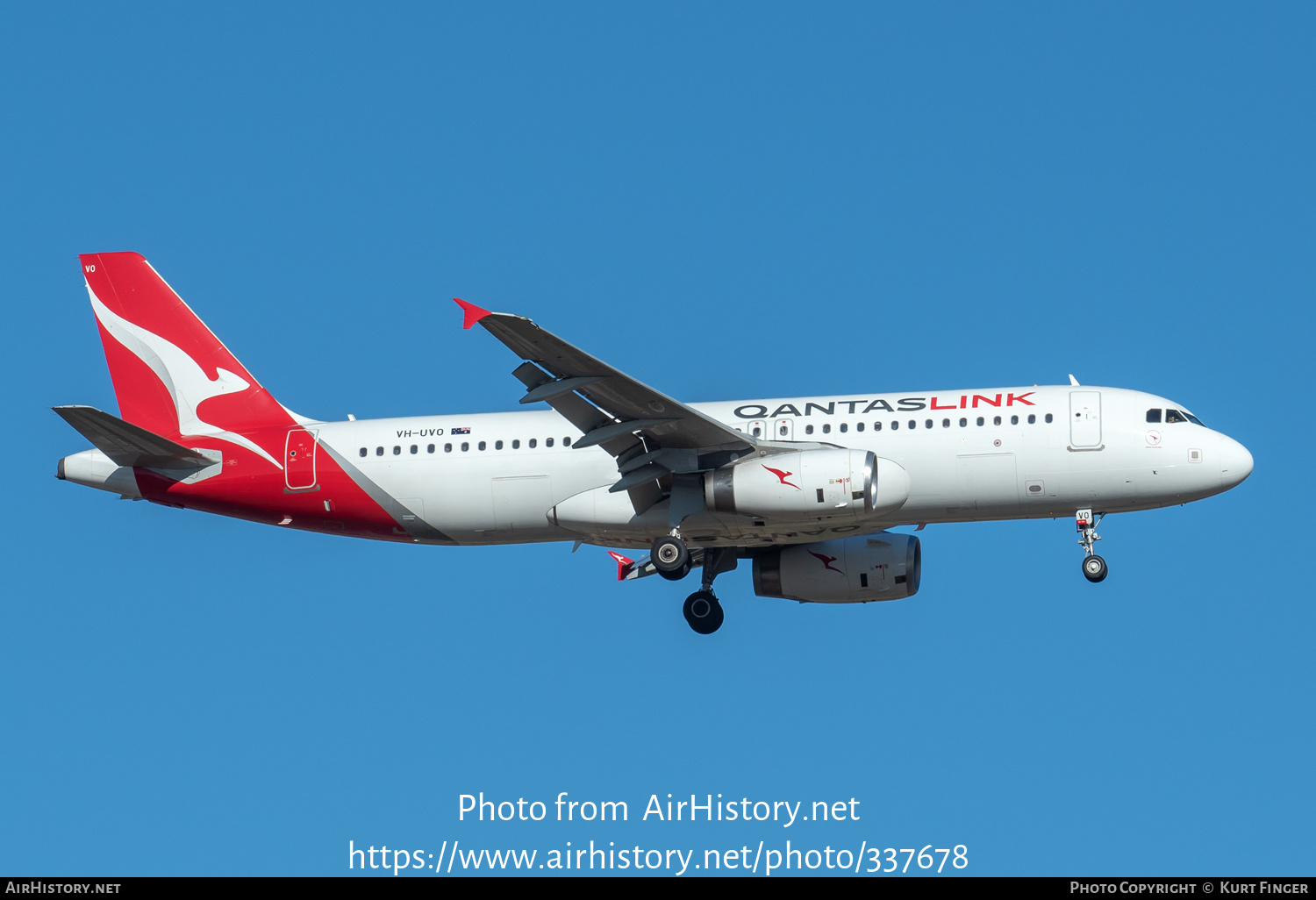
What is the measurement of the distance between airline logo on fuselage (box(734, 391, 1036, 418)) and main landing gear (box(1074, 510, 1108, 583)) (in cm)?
280

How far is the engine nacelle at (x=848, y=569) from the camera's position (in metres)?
40.0

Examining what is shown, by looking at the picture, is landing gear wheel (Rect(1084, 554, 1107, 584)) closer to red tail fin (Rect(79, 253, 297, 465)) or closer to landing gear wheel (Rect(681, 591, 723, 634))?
landing gear wheel (Rect(681, 591, 723, 634))

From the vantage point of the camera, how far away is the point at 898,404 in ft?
120

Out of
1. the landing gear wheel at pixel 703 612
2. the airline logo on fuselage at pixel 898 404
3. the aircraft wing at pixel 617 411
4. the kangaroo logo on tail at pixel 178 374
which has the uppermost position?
the kangaroo logo on tail at pixel 178 374

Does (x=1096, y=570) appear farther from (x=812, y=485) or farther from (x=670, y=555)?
(x=670, y=555)

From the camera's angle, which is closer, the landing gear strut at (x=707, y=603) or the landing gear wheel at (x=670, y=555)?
the landing gear wheel at (x=670, y=555)

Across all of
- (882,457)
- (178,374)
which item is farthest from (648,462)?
(178,374)

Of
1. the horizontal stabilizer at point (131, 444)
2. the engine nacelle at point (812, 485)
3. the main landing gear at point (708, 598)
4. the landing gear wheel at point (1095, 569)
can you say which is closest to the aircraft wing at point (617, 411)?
the engine nacelle at point (812, 485)

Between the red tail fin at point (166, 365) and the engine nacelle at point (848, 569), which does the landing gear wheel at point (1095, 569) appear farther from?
the red tail fin at point (166, 365)

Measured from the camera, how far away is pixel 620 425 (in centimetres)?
3469

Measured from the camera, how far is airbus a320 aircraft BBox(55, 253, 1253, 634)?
35.0 meters

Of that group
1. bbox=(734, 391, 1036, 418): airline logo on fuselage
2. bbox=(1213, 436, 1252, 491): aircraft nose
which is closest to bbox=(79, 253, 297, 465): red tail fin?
bbox=(734, 391, 1036, 418): airline logo on fuselage

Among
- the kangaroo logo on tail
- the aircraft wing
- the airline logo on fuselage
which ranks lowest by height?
the aircraft wing

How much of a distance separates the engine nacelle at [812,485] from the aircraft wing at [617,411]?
0.76 metres
